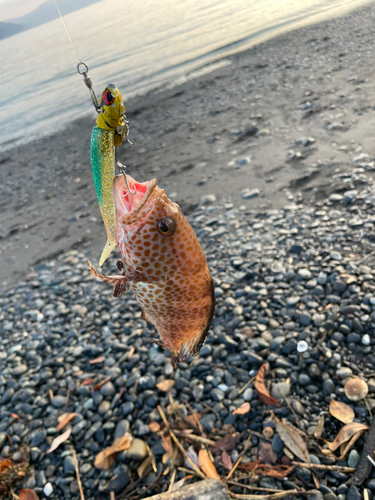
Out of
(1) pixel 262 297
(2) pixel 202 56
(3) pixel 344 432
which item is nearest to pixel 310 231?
(1) pixel 262 297

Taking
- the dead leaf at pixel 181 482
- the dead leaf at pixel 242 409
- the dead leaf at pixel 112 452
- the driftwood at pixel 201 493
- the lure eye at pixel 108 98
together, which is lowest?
the dead leaf at pixel 181 482

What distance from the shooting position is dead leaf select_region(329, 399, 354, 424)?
3932mm

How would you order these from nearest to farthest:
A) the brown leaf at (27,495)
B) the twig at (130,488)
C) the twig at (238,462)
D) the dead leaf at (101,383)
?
the twig at (238,462) → the twig at (130,488) → the brown leaf at (27,495) → the dead leaf at (101,383)

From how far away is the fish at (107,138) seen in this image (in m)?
1.55

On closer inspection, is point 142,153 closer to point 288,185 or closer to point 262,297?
point 288,185

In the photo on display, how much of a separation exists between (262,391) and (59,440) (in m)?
2.58

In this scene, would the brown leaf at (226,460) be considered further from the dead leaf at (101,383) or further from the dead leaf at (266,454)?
the dead leaf at (101,383)

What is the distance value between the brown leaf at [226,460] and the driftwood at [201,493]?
0.49 meters

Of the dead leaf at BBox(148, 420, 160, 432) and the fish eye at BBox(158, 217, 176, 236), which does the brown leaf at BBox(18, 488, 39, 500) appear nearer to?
the dead leaf at BBox(148, 420, 160, 432)

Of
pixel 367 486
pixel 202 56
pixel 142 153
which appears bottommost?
pixel 367 486

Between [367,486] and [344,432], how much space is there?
49cm

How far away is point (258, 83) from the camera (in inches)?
570

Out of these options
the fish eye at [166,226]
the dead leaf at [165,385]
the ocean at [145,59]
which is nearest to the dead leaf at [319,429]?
the dead leaf at [165,385]

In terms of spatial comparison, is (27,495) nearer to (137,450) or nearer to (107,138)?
(137,450)
